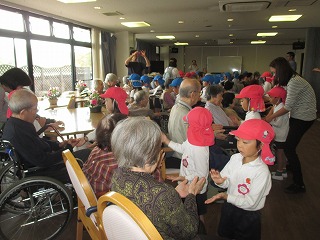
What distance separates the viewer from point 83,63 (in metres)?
8.91

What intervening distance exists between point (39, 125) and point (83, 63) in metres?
6.66

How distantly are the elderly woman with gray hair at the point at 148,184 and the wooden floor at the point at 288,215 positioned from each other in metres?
0.97

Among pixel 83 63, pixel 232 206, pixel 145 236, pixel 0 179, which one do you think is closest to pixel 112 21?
pixel 83 63

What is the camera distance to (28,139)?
1955 mm

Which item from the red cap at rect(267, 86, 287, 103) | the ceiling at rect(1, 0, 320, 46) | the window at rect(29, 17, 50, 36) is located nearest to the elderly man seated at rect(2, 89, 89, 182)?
the red cap at rect(267, 86, 287, 103)

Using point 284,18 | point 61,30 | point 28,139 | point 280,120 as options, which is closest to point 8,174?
point 28,139

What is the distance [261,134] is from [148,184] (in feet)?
2.36

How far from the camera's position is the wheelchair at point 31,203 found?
1896mm

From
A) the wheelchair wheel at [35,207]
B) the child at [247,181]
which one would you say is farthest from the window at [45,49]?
the child at [247,181]

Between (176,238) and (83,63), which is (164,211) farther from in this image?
(83,63)

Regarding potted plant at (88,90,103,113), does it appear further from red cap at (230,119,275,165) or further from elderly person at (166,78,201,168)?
red cap at (230,119,275,165)

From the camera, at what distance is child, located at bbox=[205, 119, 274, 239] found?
4.62ft

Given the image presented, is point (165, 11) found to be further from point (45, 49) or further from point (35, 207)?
point (35, 207)

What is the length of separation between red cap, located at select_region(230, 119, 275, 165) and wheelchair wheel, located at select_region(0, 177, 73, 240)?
53.1 inches
